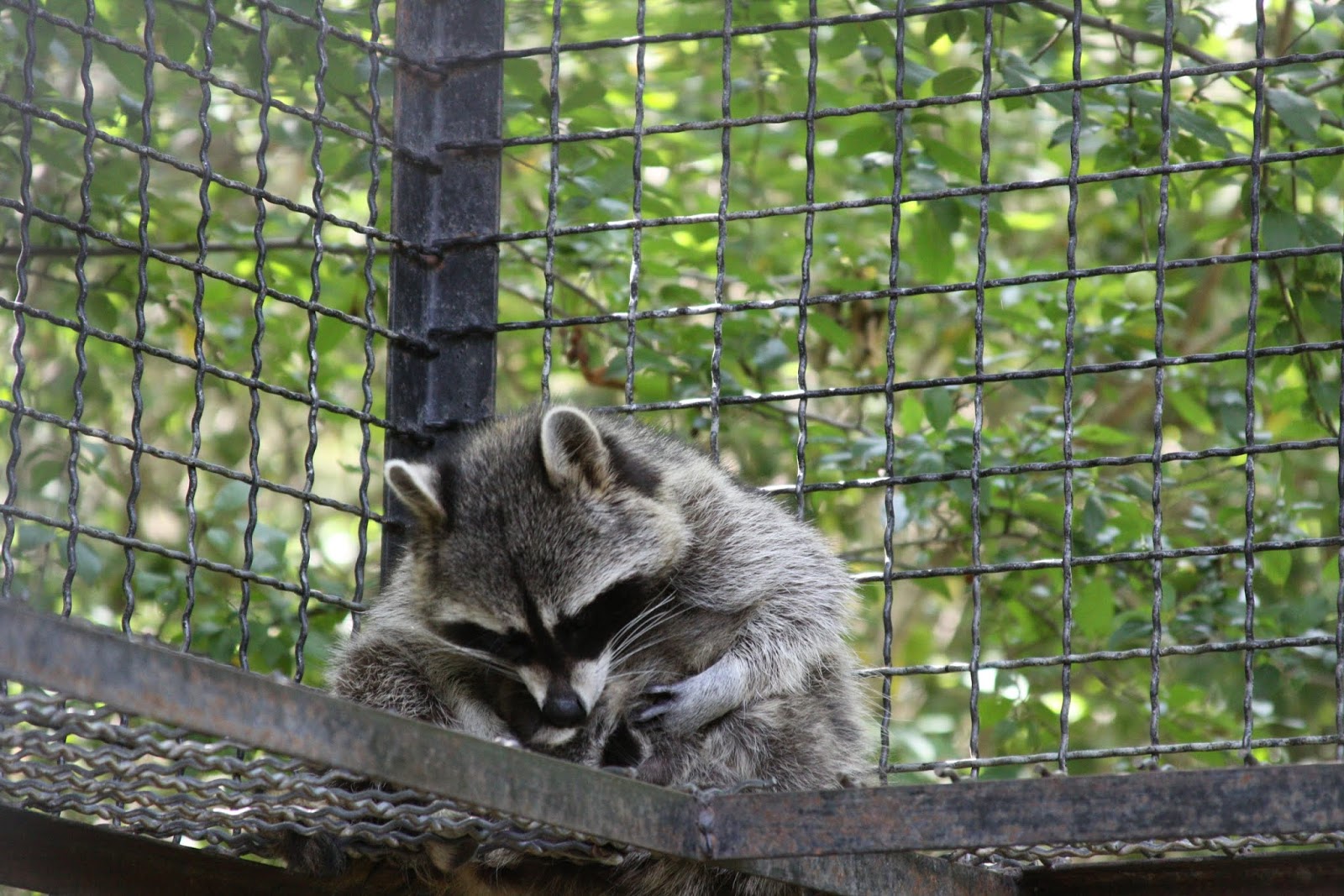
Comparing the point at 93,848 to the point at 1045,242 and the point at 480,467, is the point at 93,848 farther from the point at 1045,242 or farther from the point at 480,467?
the point at 1045,242

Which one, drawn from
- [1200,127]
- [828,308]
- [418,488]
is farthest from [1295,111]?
[828,308]

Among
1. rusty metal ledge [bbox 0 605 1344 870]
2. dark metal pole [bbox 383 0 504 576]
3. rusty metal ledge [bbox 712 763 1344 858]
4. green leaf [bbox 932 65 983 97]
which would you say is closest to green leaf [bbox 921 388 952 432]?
green leaf [bbox 932 65 983 97]

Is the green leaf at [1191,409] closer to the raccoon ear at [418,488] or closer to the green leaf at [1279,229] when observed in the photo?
the green leaf at [1279,229]

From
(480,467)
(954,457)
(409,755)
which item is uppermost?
(954,457)

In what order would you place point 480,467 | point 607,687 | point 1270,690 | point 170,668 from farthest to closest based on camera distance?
1. point 1270,690
2. point 480,467
3. point 607,687
4. point 170,668

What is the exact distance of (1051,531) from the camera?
20.3 ft

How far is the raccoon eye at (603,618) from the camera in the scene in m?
3.75

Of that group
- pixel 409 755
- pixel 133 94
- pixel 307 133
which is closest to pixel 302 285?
pixel 307 133

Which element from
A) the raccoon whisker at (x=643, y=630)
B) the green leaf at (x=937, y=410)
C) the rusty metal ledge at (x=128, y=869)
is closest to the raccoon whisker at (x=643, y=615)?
the raccoon whisker at (x=643, y=630)

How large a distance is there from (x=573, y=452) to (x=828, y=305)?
5.45ft

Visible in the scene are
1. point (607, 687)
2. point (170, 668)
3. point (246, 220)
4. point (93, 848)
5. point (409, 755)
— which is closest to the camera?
point (170, 668)

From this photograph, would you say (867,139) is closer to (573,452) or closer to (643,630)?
(573,452)

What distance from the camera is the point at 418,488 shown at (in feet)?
13.1

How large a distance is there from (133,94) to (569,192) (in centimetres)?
165
